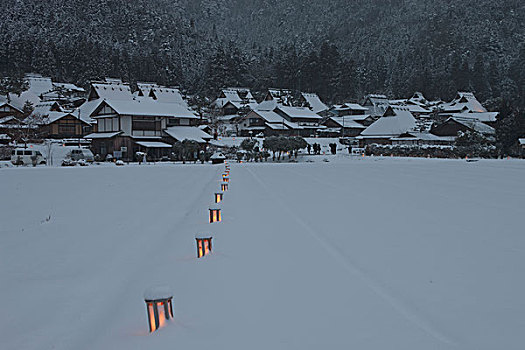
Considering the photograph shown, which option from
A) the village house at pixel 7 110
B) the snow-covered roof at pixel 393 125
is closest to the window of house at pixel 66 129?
the village house at pixel 7 110

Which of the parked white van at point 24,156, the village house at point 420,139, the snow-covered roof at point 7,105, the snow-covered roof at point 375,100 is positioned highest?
the snow-covered roof at point 375,100

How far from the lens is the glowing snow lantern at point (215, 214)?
23.7ft

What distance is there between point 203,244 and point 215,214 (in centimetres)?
250

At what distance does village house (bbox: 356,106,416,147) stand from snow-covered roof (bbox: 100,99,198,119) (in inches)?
834

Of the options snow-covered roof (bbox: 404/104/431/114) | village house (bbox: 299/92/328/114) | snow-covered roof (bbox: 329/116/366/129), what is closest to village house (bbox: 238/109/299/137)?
snow-covered roof (bbox: 329/116/366/129)

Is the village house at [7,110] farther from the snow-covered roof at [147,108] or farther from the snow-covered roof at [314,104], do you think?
the snow-covered roof at [314,104]

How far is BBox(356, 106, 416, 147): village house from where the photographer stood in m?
48.2

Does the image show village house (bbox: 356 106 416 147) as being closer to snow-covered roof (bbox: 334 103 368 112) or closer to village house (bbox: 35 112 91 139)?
snow-covered roof (bbox: 334 103 368 112)

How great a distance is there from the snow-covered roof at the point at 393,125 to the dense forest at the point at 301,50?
2702 cm

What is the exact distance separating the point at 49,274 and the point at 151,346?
2.38 m

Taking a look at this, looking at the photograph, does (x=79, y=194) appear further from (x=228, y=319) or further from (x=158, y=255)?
(x=228, y=319)

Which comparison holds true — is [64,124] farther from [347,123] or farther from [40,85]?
[347,123]

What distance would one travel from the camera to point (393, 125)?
49031 mm

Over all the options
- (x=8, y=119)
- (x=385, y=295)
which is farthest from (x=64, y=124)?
(x=385, y=295)
